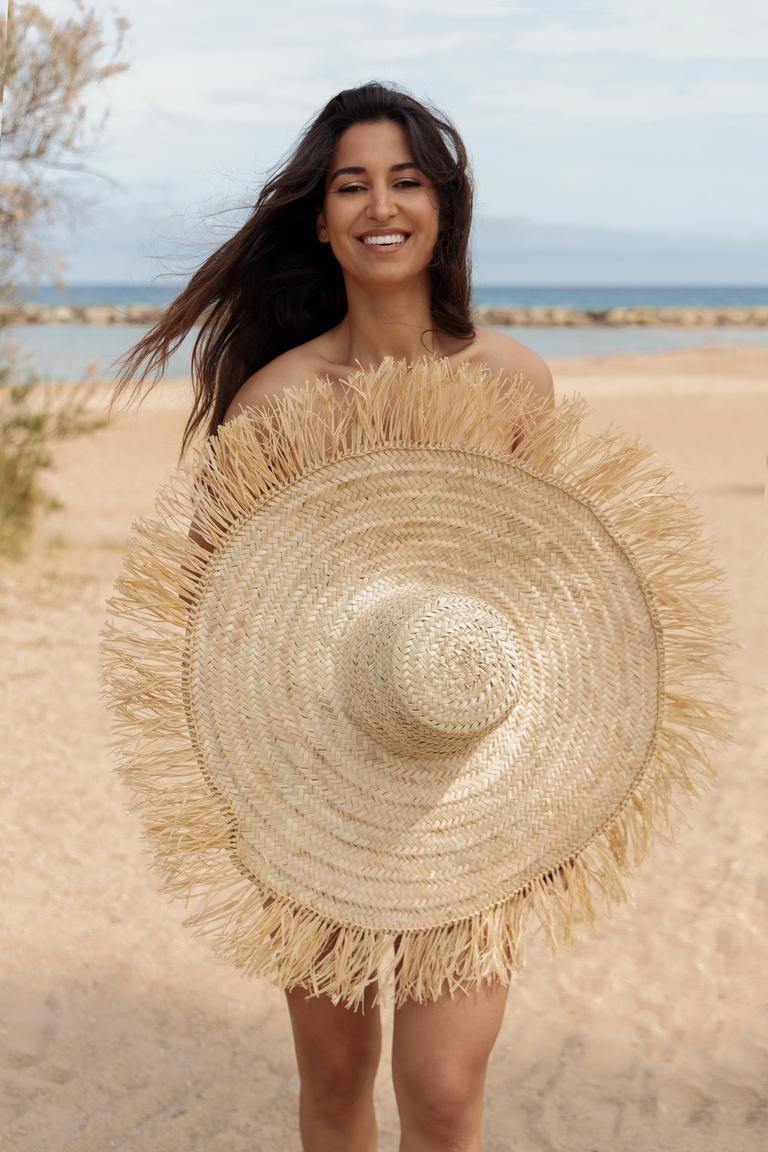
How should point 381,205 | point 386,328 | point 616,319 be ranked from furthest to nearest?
point 616,319 < point 386,328 < point 381,205

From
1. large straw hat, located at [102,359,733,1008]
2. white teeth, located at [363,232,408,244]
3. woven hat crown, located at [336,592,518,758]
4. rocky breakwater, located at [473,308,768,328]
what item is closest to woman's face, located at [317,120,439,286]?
white teeth, located at [363,232,408,244]

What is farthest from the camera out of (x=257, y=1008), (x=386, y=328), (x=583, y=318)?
(x=583, y=318)

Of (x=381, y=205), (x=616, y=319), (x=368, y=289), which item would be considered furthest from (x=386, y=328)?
(x=616, y=319)

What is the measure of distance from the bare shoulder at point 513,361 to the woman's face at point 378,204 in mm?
181

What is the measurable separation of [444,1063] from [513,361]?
1.13 meters

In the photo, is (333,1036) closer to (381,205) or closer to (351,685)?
Result: (351,685)

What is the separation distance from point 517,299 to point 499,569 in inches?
2822

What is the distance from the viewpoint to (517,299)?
2813 inches

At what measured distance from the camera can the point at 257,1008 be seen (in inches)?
133

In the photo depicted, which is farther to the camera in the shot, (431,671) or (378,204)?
(378,204)

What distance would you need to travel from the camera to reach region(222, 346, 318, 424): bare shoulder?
2090 millimetres

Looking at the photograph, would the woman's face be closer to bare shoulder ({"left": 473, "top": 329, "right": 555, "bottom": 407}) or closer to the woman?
the woman

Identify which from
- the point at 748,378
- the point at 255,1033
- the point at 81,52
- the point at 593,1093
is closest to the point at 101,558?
the point at 81,52

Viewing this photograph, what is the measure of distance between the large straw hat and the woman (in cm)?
19
